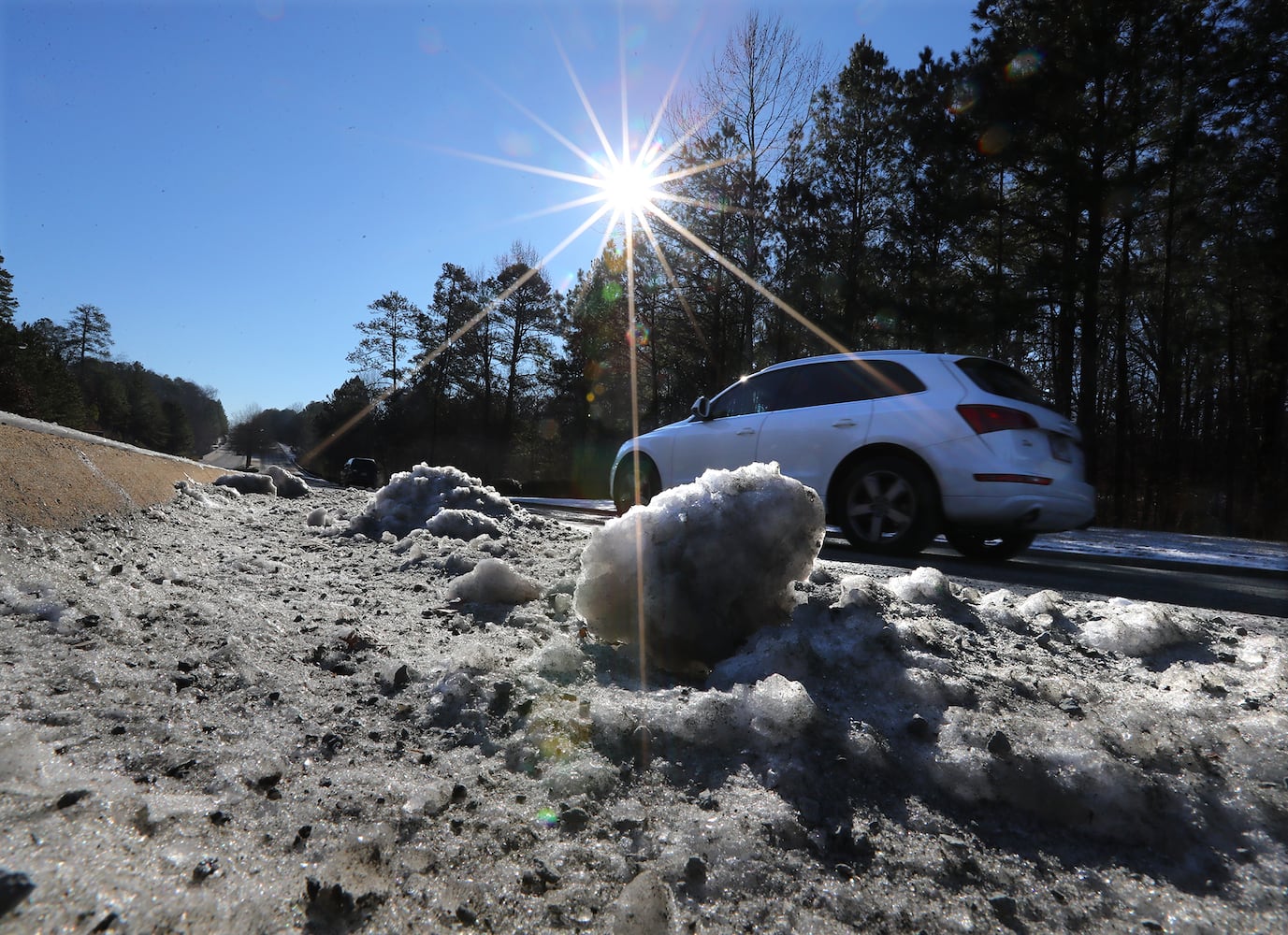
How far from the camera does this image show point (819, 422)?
5250 mm

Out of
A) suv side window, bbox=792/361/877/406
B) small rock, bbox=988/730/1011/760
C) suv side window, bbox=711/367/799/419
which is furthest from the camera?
suv side window, bbox=711/367/799/419

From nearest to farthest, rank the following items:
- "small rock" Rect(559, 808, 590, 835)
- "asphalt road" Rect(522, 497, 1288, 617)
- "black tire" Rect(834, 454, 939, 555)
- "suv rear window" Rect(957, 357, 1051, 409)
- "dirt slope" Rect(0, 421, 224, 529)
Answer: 1. "small rock" Rect(559, 808, 590, 835)
2. "dirt slope" Rect(0, 421, 224, 529)
3. "asphalt road" Rect(522, 497, 1288, 617)
4. "black tire" Rect(834, 454, 939, 555)
5. "suv rear window" Rect(957, 357, 1051, 409)

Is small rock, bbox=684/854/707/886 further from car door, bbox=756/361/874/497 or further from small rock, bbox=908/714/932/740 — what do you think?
car door, bbox=756/361/874/497

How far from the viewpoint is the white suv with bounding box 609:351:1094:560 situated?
14.7ft

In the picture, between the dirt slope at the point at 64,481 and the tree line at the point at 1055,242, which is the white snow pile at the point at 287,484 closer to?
the dirt slope at the point at 64,481

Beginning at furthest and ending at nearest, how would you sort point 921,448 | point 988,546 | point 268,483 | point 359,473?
point 359,473 → point 988,546 → point 268,483 → point 921,448

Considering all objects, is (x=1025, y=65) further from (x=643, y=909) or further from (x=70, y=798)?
(x=70, y=798)

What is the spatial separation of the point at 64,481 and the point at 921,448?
4642mm

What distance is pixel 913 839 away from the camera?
1.00m

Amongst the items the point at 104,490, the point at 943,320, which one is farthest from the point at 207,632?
the point at 943,320

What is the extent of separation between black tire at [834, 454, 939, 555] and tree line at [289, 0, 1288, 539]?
9426 mm

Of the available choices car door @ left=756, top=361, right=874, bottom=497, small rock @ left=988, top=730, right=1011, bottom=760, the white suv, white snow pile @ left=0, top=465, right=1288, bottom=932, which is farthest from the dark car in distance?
small rock @ left=988, top=730, right=1011, bottom=760

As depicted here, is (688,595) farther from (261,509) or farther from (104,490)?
(261,509)

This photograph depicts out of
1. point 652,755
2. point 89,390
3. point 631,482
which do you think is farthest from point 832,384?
point 89,390
